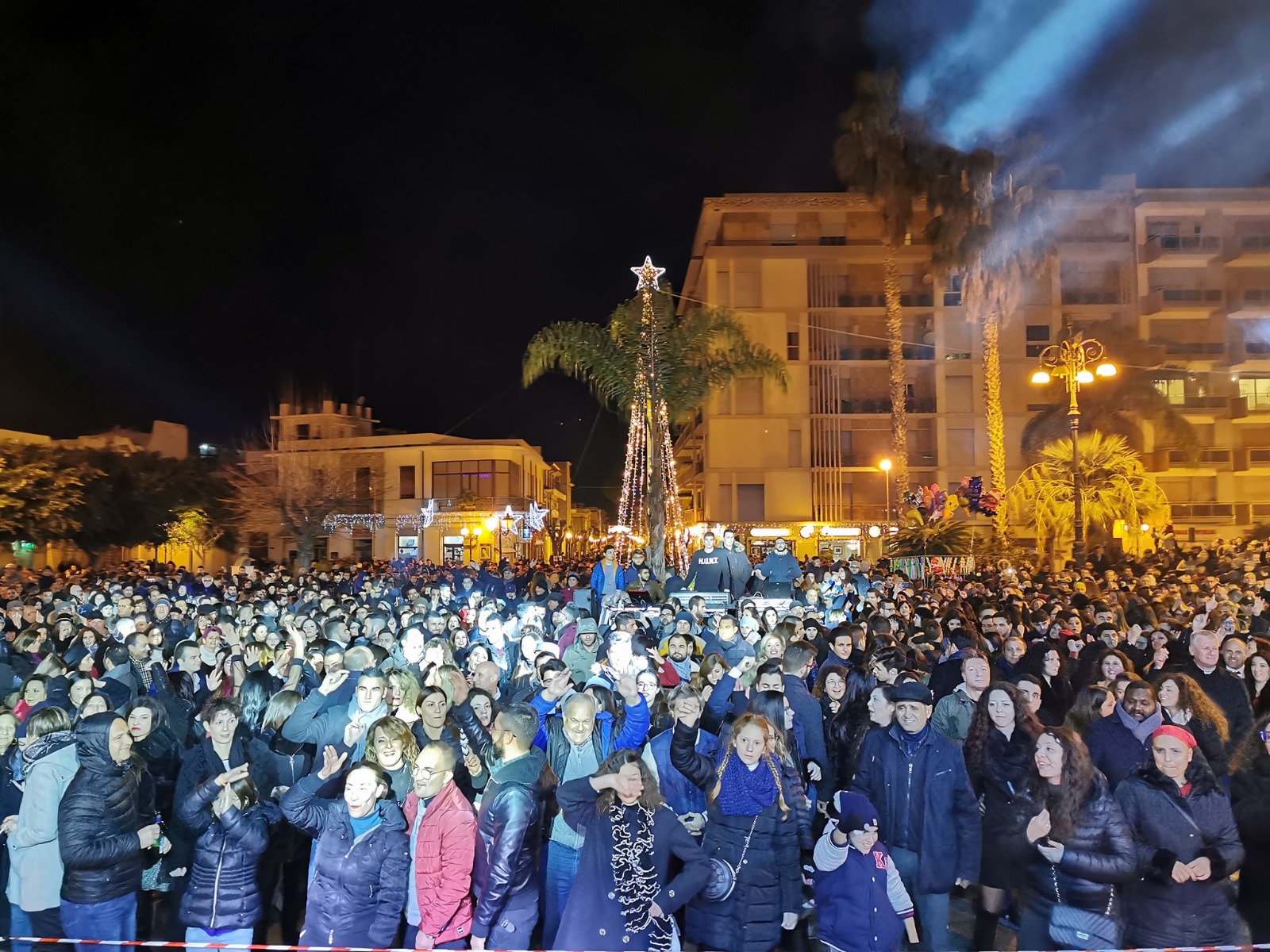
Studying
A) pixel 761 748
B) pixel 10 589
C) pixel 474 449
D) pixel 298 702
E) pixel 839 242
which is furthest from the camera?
pixel 474 449

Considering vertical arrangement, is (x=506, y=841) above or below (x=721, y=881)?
above

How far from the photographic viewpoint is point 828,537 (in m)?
40.1

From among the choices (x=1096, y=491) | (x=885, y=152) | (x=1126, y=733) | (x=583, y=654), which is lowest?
(x=1126, y=733)

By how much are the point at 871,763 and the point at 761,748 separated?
3.11ft

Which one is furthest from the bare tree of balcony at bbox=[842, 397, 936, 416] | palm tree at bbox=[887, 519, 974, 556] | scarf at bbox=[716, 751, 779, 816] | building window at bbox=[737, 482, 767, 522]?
scarf at bbox=[716, 751, 779, 816]

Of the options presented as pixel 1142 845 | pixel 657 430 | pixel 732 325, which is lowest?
pixel 1142 845

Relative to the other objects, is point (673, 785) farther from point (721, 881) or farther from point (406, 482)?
point (406, 482)

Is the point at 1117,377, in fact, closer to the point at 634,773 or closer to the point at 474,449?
the point at 474,449

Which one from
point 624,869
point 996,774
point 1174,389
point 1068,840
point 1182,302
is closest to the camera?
point 624,869

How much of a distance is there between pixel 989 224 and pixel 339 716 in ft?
96.8

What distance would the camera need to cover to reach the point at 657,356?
20594 mm

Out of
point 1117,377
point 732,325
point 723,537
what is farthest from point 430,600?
point 1117,377

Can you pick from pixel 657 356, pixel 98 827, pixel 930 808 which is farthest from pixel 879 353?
pixel 98 827

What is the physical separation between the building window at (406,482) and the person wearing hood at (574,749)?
161 ft
